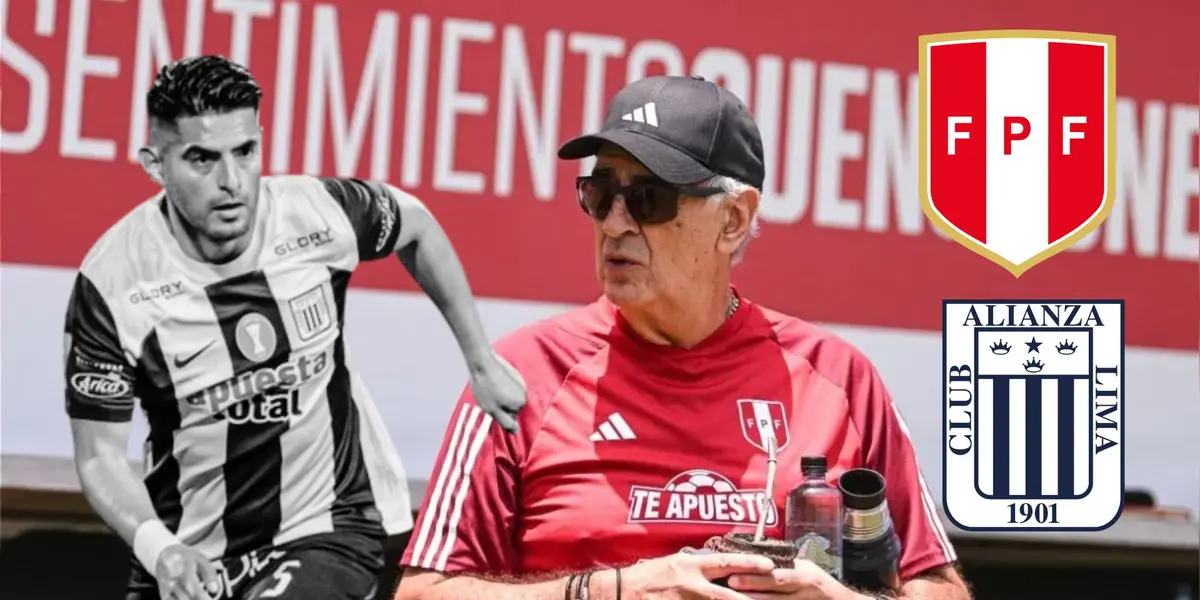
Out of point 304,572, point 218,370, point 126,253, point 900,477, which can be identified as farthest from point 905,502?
point 126,253

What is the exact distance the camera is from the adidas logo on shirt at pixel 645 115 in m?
2.04

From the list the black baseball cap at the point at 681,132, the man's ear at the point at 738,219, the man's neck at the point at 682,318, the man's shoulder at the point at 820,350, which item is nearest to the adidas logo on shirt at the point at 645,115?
the black baseball cap at the point at 681,132

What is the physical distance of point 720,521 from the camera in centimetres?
210

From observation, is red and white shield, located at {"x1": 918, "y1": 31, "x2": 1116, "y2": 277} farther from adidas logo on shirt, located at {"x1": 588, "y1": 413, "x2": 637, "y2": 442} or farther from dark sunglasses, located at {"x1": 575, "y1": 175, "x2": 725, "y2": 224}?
adidas logo on shirt, located at {"x1": 588, "y1": 413, "x2": 637, "y2": 442}

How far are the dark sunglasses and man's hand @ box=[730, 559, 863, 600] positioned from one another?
56 cm

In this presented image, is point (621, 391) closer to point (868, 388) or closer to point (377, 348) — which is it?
point (868, 388)

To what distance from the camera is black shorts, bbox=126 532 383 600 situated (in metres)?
2.54

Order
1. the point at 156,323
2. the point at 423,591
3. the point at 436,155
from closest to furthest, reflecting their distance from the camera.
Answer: the point at 423,591
the point at 156,323
the point at 436,155

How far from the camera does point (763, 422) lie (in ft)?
7.09

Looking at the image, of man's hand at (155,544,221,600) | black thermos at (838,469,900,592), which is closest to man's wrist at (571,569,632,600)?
black thermos at (838,469,900,592)

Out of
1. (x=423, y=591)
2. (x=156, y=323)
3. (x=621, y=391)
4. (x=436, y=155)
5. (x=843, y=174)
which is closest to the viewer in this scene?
(x=423, y=591)

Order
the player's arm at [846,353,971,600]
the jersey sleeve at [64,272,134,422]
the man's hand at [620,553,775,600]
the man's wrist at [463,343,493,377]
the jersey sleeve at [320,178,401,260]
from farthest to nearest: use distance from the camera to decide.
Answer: the jersey sleeve at [320,178,401,260], the jersey sleeve at [64,272,134,422], the man's wrist at [463,343,493,377], the player's arm at [846,353,971,600], the man's hand at [620,553,775,600]

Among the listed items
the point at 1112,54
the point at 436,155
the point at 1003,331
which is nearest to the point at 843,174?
the point at 1003,331

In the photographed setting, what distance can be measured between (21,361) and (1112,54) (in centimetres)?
236
